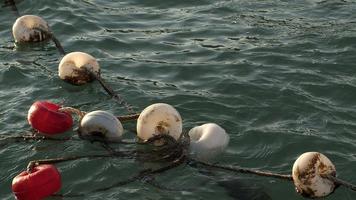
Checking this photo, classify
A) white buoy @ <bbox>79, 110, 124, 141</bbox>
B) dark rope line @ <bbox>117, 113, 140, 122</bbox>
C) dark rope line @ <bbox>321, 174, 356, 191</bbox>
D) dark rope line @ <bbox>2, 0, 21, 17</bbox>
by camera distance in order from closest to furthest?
dark rope line @ <bbox>321, 174, 356, 191</bbox> → white buoy @ <bbox>79, 110, 124, 141</bbox> → dark rope line @ <bbox>117, 113, 140, 122</bbox> → dark rope line @ <bbox>2, 0, 21, 17</bbox>

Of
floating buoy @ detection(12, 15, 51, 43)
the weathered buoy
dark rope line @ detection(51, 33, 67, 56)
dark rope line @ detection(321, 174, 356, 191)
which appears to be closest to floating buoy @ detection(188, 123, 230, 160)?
dark rope line @ detection(321, 174, 356, 191)

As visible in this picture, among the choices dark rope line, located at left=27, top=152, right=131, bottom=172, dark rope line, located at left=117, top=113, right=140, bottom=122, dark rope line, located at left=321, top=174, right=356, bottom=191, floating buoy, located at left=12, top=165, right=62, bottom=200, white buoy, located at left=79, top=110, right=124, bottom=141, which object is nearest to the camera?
dark rope line, located at left=321, top=174, right=356, bottom=191

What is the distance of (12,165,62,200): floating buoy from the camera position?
8031 millimetres

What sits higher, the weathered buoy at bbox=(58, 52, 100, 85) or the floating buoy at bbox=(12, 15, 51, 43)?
the floating buoy at bbox=(12, 15, 51, 43)

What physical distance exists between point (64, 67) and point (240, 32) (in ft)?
15.3

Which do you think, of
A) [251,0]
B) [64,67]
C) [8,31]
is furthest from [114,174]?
[251,0]

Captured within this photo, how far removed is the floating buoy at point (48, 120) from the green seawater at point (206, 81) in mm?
244

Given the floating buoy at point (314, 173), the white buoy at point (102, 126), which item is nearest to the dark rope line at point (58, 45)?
the white buoy at point (102, 126)

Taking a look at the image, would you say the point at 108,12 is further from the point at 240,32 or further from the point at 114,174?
the point at 114,174

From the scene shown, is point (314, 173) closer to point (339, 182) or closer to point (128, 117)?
point (339, 182)

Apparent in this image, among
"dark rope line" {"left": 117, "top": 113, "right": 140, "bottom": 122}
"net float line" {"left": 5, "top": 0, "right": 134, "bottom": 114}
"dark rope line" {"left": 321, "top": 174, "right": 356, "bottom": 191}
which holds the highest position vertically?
"net float line" {"left": 5, "top": 0, "right": 134, "bottom": 114}

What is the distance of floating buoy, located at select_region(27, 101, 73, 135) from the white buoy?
40 cm

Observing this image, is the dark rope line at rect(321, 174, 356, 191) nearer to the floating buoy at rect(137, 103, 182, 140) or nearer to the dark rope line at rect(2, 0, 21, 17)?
the floating buoy at rect(137, 103, 182, 140)

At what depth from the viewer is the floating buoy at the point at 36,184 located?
8031mm
